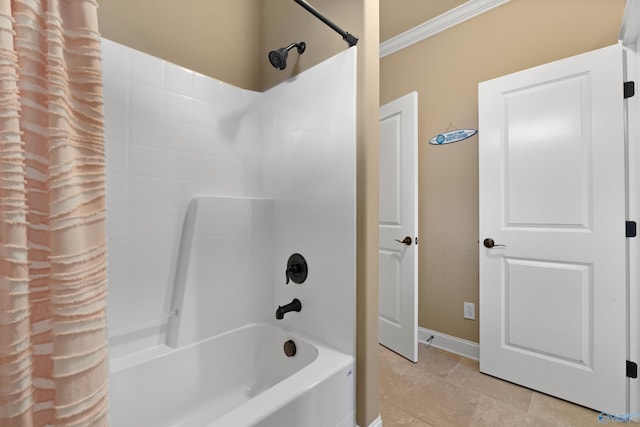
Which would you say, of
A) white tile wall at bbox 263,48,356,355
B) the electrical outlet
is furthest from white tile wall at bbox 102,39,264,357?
the electrical outlet

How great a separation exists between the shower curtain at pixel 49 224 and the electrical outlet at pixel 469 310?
2.34 m

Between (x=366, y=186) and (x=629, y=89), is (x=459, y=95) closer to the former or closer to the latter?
(x=629, y=89)

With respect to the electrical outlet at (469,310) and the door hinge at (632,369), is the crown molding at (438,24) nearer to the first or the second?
the electrical outlet at (469,310)

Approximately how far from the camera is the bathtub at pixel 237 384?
3.25ft

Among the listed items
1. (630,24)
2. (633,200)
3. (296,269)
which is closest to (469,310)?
Result: (633,200)

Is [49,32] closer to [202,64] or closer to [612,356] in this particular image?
[202,64]

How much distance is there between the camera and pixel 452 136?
2.32 m

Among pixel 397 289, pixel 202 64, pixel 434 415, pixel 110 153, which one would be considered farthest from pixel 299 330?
pixel 202 64

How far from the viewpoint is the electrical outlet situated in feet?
7.20

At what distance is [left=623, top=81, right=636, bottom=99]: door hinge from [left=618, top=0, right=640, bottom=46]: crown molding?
22 cm

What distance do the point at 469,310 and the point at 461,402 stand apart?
73 centimetres

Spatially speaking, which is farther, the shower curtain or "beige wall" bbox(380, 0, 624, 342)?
"beige wall" bbox(380, 0, 624, 342)

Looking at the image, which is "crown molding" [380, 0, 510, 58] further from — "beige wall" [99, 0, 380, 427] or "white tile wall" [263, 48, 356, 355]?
"white tile wall" [263, 48, 356, 355]

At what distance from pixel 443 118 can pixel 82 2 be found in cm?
241
